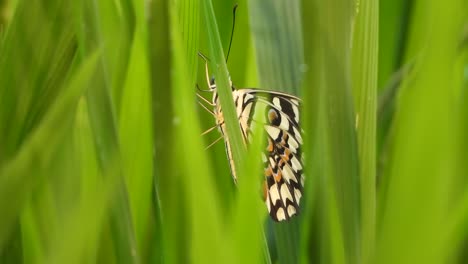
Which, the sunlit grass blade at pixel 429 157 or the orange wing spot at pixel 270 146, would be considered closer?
the sunlit grass blade at pixel 429 157

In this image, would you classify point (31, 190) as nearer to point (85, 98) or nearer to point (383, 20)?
point (85, 98)

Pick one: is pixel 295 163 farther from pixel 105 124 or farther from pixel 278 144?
pixel 105 124

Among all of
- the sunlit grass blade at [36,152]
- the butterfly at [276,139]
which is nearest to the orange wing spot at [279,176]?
the butterfly at [276,139]

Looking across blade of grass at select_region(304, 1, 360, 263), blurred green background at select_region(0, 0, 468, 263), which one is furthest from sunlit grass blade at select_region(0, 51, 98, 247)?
blade of grass at select_region(304, 1, 360, 263)

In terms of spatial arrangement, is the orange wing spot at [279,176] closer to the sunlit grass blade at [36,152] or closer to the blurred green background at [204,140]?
the blurred green background at [204,140]

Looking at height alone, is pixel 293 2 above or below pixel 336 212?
above

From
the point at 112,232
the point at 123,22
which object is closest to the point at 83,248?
the point at 112,232

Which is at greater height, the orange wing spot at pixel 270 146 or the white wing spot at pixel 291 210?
the orange wing spot at pixel 270 146

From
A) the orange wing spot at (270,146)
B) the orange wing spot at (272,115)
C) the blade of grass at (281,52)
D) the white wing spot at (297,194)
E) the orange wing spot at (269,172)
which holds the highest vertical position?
the blade of grass at (281,52)
